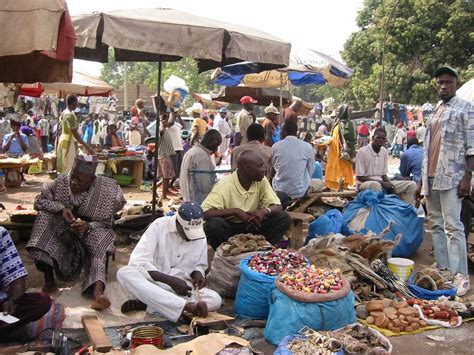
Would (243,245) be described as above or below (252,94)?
below

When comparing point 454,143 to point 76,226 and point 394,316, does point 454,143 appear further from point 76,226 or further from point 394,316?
point 76,226

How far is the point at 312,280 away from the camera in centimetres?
395

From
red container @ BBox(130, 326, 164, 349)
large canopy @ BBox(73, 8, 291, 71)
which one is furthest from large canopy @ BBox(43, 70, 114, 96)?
red container @ BBox(130, 326, 164, 349)

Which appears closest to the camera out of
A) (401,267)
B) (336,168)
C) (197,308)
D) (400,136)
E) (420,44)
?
(197,308)

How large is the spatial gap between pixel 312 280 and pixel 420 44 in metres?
23.1

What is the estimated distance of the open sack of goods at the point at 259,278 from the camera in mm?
4184

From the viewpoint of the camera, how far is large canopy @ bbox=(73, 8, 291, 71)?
5035 millimetres

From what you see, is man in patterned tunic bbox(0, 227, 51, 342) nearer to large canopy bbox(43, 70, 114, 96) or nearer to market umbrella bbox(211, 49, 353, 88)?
market umbrella bbox(211, 49, 353, 88)

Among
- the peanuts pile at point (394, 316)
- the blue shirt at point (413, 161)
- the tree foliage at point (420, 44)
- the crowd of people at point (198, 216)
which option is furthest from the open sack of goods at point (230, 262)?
the tree foliage at point (420, 44)

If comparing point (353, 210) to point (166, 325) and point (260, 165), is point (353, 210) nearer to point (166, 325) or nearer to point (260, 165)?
point (260, 165)

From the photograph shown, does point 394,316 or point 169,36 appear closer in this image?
point 394,316

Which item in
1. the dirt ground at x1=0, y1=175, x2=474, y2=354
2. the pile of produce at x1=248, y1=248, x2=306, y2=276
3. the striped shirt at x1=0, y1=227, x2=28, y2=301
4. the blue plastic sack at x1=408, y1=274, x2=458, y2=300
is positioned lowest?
the dirt ground at x1=0, y1=175, x2=474, y2=354

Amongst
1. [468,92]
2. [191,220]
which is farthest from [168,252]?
[468,92]

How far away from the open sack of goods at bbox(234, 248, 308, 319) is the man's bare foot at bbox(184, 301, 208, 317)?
1.55 feet
